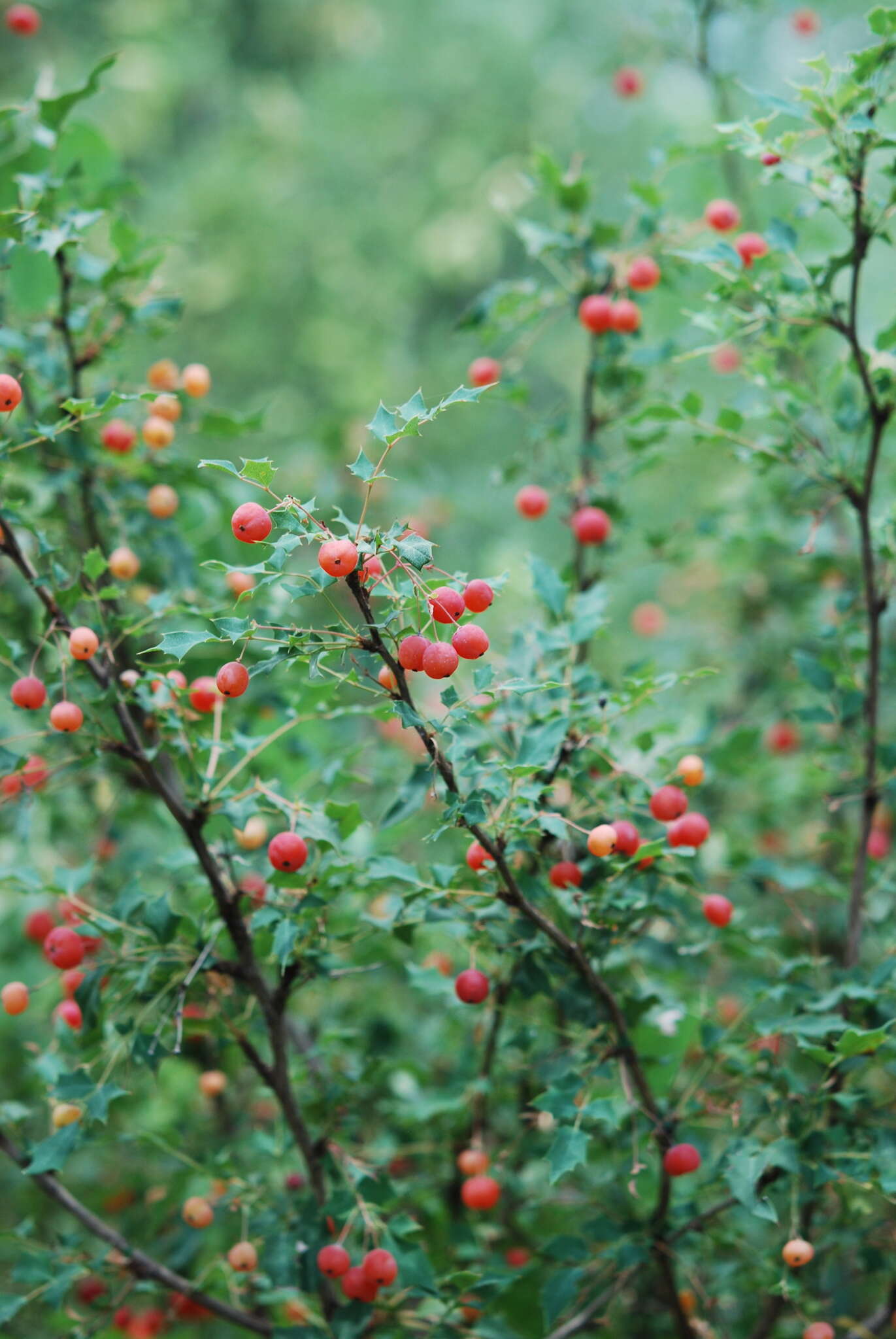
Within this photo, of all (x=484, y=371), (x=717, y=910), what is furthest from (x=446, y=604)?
(x=484, y=371)

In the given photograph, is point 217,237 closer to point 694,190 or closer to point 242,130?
point 242,130

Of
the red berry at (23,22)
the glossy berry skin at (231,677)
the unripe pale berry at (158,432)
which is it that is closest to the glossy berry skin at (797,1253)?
the glossy berry skin at (231,677)

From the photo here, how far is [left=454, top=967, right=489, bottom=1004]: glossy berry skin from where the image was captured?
908 millimetres

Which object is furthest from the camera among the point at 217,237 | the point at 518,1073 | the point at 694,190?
the point at 217,237

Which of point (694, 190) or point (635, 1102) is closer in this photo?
point (635, 1102)

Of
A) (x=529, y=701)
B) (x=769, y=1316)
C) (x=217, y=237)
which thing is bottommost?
(x=769, y=1316)

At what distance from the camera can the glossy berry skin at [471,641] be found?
0.74 m

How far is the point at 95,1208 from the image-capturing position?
1.52m

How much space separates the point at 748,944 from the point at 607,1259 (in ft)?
1.12

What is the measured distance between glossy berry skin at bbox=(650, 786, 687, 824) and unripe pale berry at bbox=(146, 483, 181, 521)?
64 centimetres

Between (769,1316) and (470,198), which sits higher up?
(470,198)

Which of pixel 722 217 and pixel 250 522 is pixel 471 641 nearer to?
pixel 250 522

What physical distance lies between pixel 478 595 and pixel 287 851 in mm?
261

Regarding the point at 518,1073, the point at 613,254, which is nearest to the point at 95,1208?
the point at 518,1073
